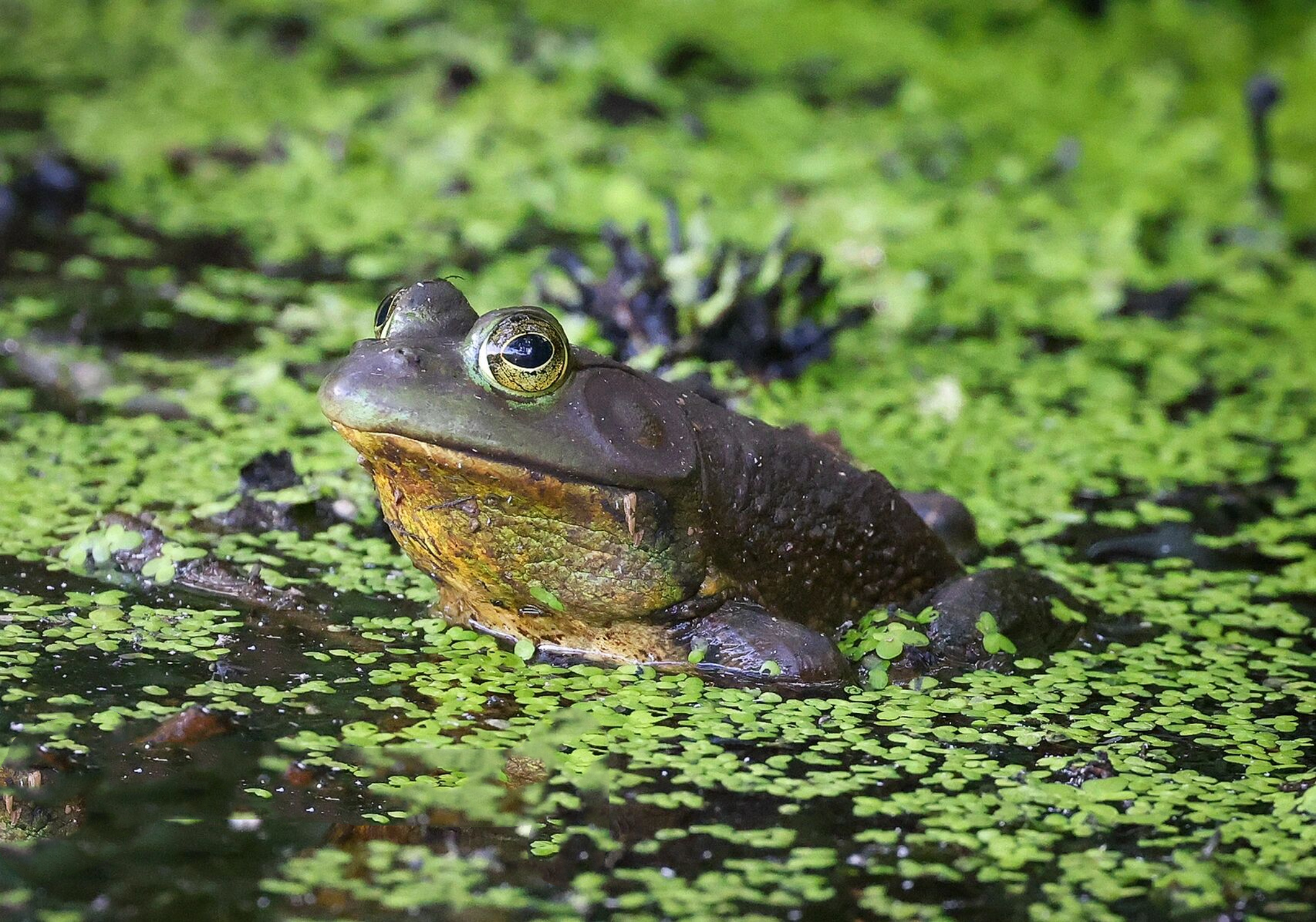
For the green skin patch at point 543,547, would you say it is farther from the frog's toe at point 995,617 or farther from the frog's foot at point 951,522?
the frog's foot at point 951,522

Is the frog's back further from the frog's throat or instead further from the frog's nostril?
the frog's nostril

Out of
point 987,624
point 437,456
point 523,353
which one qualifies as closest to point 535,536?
point 437,456

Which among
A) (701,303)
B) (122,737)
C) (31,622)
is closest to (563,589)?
(122,737)

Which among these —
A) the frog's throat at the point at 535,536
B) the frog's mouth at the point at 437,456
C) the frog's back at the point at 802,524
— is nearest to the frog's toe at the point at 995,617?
the frog's back at the point at 802,524

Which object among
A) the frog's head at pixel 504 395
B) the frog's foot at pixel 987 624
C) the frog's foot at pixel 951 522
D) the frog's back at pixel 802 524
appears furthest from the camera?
the frog's foot at pixel 951 522

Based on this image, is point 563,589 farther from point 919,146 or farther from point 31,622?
point 919,146

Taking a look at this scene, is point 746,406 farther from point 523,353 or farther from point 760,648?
Result: point 523,353
